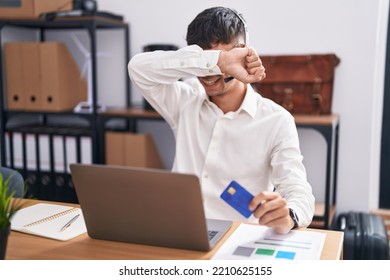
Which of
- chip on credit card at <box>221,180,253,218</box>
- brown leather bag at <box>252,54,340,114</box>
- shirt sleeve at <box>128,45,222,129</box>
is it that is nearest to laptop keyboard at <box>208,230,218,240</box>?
chip on credit card at <box>221,180,253,218</box>

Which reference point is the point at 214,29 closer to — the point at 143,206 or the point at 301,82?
the point at 143,206

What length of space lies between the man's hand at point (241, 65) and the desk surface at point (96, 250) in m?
0.48

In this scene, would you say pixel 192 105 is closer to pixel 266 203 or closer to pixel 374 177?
pixel 266 203

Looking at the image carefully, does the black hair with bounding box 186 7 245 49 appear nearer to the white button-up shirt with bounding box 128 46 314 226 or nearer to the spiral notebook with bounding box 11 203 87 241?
the white button-up shirt with bounding box 128 46 314 226

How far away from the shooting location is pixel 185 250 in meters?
0.88

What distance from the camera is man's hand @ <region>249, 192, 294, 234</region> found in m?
0.86

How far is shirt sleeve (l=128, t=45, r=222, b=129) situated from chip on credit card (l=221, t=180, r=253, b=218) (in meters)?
0.49

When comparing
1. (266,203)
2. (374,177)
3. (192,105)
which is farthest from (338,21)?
(266,203)

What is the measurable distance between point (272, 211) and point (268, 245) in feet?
0.21

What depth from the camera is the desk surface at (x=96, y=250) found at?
862mm

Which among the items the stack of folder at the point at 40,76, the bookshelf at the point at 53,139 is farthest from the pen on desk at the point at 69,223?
the stack of folder at the point at 40,76

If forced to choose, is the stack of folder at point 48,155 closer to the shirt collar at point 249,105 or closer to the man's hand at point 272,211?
the shirt collar at point 249,105

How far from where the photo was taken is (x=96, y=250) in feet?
2.92

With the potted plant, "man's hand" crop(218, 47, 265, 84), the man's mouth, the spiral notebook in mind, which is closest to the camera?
the potted plant
